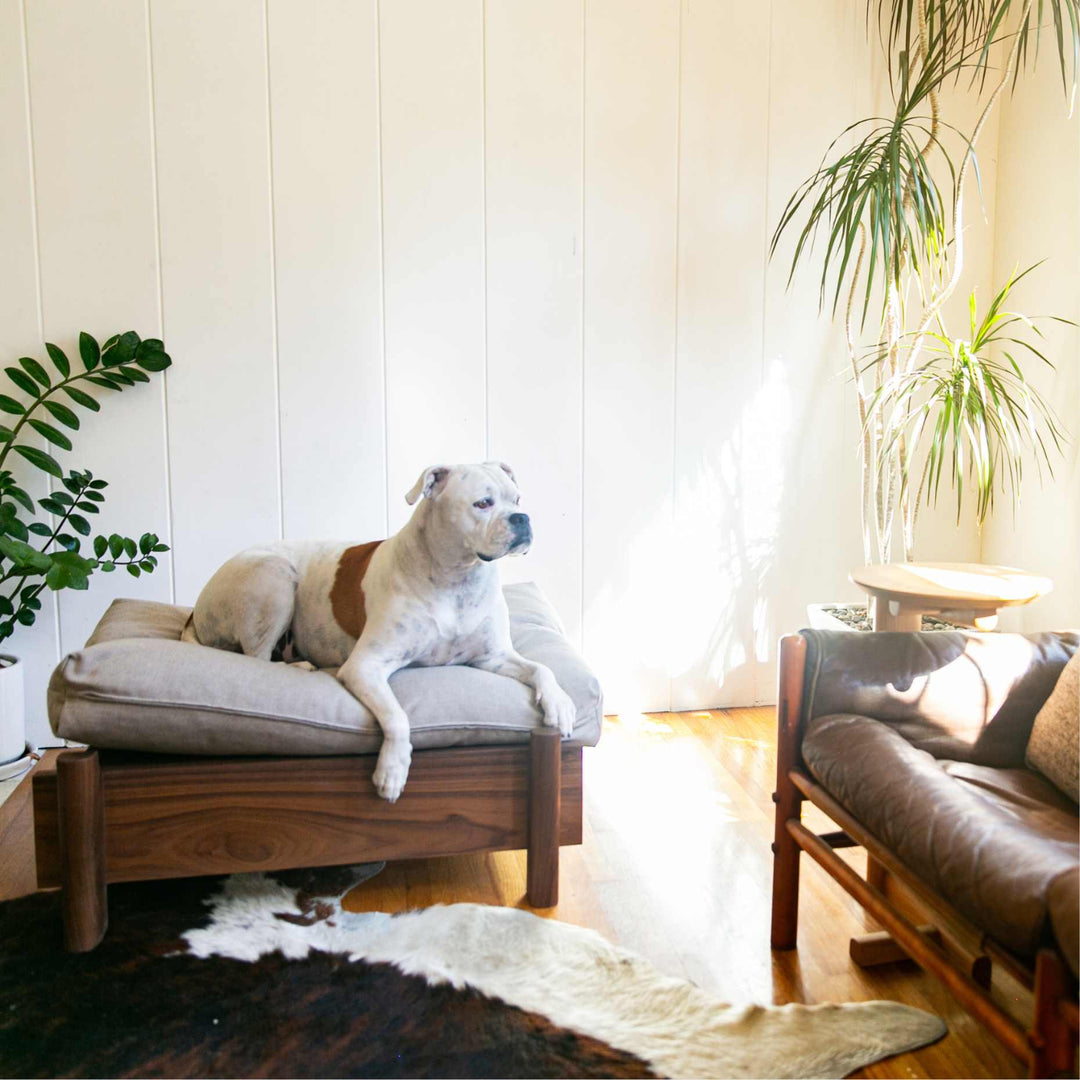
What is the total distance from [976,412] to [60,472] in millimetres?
2737

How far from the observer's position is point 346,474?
10.3 feet

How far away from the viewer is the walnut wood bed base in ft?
6.11

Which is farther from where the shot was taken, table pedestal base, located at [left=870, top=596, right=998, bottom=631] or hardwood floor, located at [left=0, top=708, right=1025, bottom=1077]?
table pedestal base, located at [left=870, top=596, right=998, bottom=631]

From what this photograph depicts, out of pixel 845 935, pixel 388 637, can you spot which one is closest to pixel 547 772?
pixel 388 637

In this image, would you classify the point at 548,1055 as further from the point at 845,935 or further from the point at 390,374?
the point at 390,374

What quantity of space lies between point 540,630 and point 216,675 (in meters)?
0.89

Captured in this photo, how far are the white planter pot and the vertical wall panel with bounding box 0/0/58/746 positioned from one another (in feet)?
0.39

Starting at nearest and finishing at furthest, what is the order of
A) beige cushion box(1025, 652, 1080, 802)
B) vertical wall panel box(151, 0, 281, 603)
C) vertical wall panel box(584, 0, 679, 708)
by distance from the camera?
beige cushion box(1025, 652, 1080, 802), vertical wall panel box(151, 0, 281, 603), vertical wall panel box(584, 0, 679, 708)

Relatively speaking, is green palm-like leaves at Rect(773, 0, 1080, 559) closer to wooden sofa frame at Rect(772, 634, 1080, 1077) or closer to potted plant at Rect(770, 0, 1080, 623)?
potted plant at Rect(770, 0, 1080, 623)

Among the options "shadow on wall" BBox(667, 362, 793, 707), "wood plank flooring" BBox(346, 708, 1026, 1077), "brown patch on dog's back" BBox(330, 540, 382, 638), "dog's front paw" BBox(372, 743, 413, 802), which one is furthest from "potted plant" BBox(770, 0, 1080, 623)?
"dog's front paw" BBox(372, 743, 413, 802)

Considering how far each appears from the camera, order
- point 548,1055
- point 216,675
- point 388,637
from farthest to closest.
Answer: point 388,637 < point 216,675 < point 548,1055

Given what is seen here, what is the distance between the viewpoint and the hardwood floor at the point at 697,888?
1.77 metres

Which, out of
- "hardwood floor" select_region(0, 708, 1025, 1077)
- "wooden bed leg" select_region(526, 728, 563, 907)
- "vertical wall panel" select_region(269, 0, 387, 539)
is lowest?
"hardwood floor" select_region(0, 708, 1025, 1077)

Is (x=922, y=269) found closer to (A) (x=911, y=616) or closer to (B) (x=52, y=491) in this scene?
(A) (x=911, y=616)
